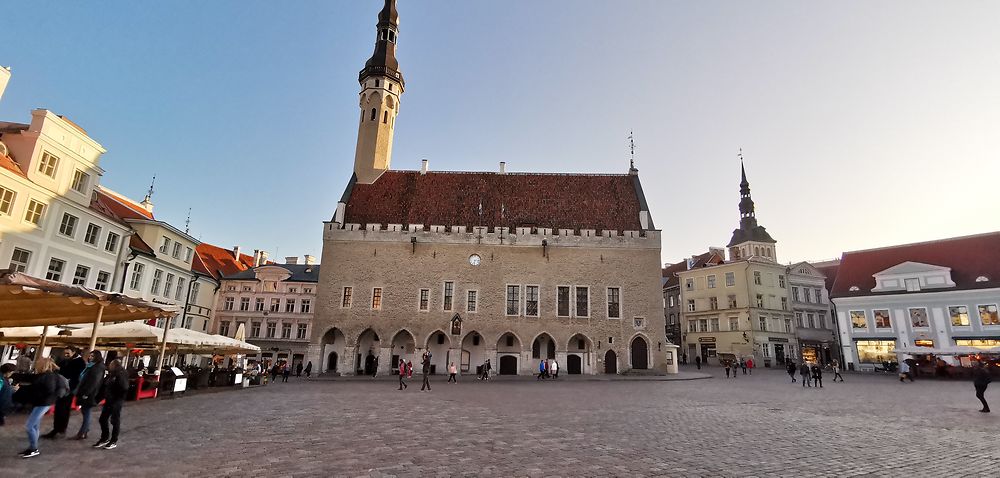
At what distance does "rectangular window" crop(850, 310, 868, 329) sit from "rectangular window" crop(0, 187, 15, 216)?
53.0 m

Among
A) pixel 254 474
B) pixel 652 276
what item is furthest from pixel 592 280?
pixel 254 474

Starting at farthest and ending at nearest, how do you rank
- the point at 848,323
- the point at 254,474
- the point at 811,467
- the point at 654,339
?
the point at 848,323 < the point at 654,339 < the point at 811,467 < the point at 254,474

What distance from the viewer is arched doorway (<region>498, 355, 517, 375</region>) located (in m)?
31.2

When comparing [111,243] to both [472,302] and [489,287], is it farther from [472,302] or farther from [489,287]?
[489,287]

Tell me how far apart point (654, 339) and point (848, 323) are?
1965 centimetres

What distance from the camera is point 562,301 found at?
32.0 meters

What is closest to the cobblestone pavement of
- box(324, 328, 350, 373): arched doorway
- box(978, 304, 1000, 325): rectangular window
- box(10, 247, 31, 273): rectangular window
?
box(10, 247, 31, 273): rectangular window

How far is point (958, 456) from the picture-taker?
7223 millimetres

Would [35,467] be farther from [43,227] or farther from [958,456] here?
[43,227]

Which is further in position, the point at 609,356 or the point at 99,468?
the point at 609,356

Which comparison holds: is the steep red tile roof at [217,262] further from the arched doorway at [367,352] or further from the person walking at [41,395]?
A: the person walking at [41,395]

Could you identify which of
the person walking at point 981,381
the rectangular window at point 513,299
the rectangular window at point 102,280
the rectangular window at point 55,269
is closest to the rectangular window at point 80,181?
the rectangular window at point 55,269

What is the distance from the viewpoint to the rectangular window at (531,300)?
31734 mm

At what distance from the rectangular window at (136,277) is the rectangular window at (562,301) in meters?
25.4
